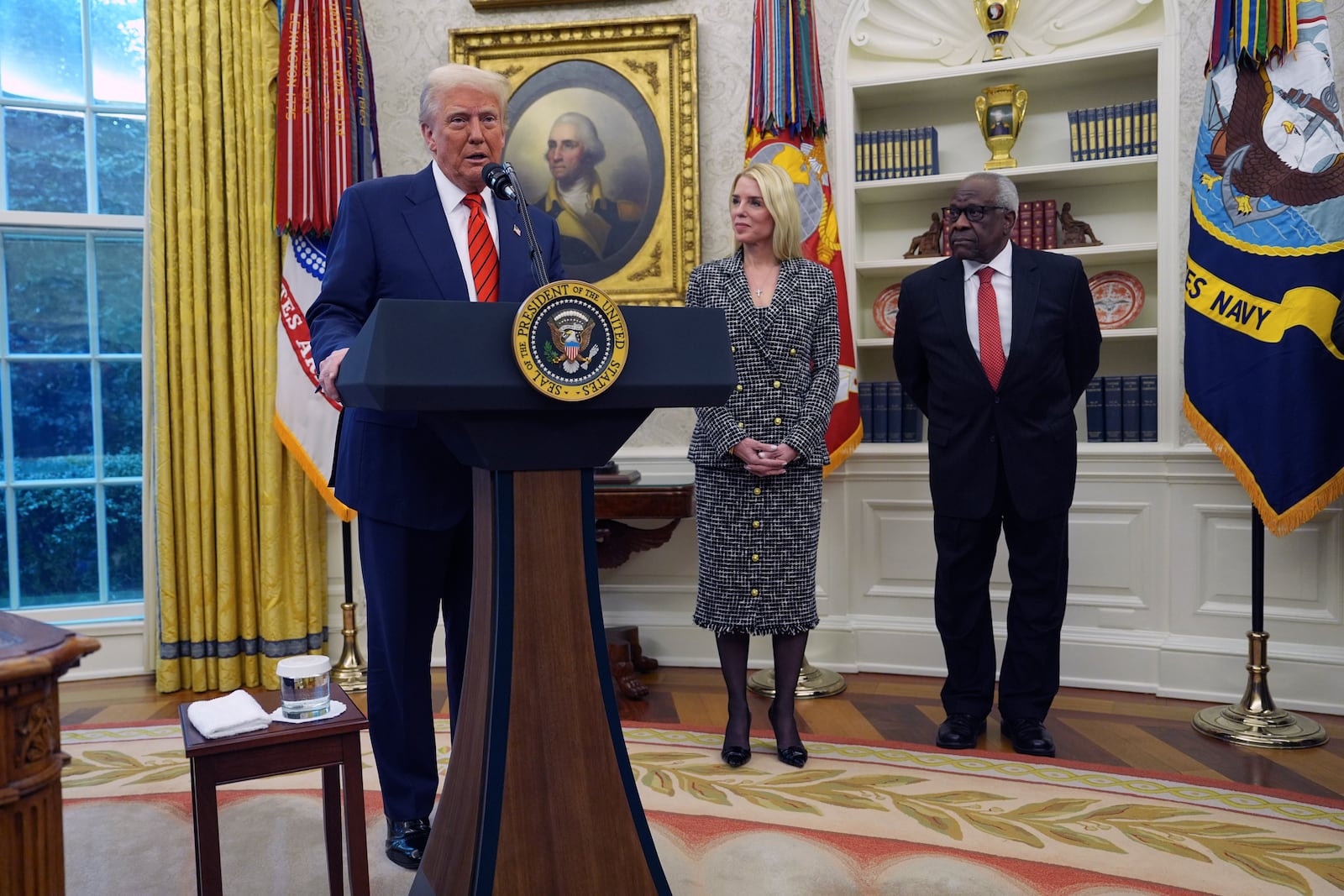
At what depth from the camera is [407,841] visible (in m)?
2.08

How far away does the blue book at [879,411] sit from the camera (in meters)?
3.85

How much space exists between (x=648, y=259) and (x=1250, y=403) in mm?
2170

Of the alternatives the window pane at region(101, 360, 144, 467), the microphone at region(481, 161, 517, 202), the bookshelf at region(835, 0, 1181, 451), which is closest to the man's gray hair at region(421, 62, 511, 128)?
the microphone at region(481, 161, 517, 202)

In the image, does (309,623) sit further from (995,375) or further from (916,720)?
(995,375)

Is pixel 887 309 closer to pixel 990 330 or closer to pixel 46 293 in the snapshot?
pixel 990 330

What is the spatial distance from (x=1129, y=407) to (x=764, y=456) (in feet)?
5.43

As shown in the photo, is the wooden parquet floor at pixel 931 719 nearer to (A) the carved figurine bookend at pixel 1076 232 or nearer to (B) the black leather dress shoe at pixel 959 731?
(B) the black leather dress shoe at pixel 959 731

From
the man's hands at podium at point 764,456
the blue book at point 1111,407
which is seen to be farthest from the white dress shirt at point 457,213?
the blue book at point 1111,407

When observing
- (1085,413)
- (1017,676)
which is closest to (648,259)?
(1085,413)

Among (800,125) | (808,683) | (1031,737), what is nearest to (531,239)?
(1031,737)

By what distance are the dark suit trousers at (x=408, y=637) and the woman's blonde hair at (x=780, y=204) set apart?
134 cm

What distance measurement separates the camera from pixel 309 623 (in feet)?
12.9

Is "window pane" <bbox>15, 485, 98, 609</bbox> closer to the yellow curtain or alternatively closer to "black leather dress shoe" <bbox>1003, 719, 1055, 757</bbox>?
the yellow curtain

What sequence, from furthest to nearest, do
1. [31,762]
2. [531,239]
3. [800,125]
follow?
[800,125]
[531,239]
[31,762]
